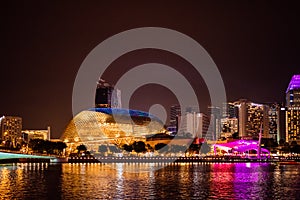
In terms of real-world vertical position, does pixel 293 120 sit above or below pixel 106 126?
above

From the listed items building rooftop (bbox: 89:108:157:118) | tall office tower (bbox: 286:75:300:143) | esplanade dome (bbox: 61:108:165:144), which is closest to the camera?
esplanade dome (bbox: 61:108:165:144)

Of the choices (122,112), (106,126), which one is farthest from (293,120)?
(106,126)

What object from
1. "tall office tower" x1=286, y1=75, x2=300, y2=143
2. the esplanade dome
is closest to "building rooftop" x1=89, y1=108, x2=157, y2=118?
the esplanade dome

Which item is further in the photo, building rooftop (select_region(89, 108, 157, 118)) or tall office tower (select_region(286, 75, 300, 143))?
tall office tower (select_region(286, 75, 300, 143))

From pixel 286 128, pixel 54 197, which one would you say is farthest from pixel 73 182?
pixel 286 128

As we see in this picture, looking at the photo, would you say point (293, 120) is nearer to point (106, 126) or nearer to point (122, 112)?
point (122, 112)

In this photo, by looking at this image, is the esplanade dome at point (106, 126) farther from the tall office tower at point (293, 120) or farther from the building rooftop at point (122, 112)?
the tall office tower at point (293, 120)

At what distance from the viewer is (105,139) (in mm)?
152125

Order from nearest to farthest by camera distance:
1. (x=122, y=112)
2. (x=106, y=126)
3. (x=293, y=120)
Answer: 1. (x=106, y=126)
2. (x=122, y=112)
3. (x=293, y=120)

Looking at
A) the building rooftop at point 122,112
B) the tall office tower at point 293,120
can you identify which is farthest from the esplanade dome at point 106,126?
the tall office tower at point 293,120

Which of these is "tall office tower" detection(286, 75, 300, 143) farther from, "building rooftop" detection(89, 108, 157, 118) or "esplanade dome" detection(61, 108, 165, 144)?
"esplanade dome" detection(61, 108, 165, 144)

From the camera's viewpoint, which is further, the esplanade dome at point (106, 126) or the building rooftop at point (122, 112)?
the building rooftop at point (122, 112)

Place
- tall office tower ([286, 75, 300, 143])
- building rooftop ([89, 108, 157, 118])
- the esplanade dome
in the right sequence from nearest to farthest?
the esplanade dome
building rooftop ([89, 108, 157, 118])
tall office tower ([286, 75, 300, 143])

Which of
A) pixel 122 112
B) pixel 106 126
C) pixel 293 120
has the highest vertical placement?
pixel 122 112
